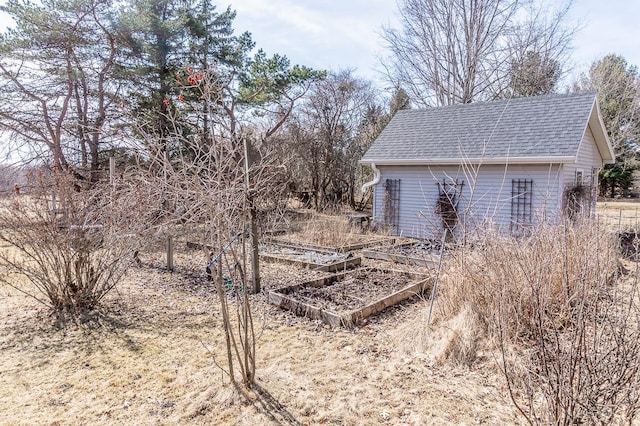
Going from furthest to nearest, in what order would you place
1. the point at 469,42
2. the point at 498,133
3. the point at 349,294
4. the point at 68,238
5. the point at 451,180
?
the point at 469,42 → the point at 498,133 → the point at 451,180 → the point at 349,294 → the point at 68,238

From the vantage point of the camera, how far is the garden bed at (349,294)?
4.58 m

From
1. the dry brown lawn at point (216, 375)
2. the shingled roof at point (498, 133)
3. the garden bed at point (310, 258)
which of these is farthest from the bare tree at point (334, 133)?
the dry brown lawn at point (216, 375)

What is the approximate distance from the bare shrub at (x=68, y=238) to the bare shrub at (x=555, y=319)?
12.8 ft

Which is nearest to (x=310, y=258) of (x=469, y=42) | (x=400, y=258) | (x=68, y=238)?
(x=400, y=258)

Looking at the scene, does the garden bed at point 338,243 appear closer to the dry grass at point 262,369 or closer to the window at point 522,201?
the window at point 522,201

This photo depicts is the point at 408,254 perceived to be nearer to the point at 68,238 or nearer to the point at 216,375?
the point at 216,375

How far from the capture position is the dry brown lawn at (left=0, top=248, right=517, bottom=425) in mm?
2674

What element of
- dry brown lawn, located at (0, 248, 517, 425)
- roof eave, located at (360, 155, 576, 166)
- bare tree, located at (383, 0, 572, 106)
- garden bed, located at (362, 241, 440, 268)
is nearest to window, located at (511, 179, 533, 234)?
roof eave, located at (360, 155, 576, 166)

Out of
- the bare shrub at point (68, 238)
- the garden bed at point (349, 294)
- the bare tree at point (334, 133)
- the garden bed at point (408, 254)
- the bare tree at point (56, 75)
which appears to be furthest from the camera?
the bare tree at point (334, 133)

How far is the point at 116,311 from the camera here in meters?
4.72

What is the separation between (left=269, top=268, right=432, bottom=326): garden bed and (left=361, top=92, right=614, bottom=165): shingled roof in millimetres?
3440

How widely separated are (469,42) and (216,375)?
1809cm

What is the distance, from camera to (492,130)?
35.2ft

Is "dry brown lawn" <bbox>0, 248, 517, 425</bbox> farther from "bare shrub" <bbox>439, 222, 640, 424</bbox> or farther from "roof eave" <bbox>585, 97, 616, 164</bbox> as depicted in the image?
"roof eave" <bbox>585, 97, 616, 164</bbox>
